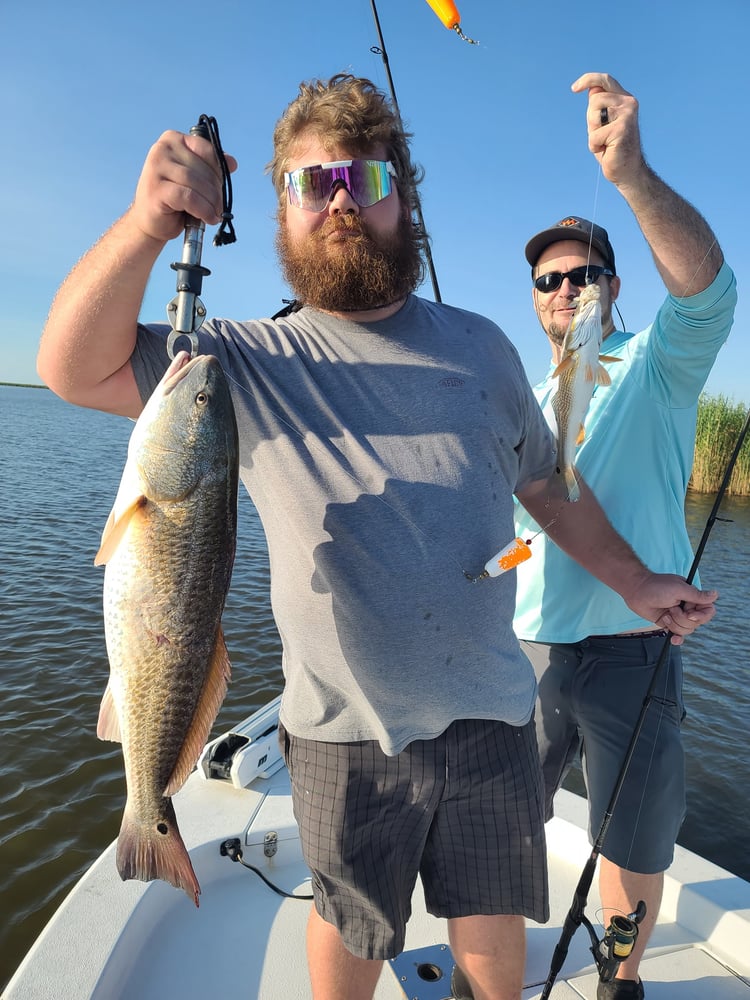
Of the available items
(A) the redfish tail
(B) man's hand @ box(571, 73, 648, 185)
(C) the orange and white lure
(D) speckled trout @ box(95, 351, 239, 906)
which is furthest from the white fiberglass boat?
(C) the orange and white lure

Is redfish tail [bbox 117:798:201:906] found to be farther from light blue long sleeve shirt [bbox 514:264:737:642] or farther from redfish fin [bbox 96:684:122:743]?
light blue long sleeve shirt [bbox 514:264:737:642]

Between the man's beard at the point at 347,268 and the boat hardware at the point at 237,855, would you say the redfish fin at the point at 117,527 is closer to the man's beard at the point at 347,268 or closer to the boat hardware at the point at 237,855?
the man's beard at the point at 347,268

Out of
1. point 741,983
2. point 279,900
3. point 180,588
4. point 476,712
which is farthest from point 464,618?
point 741,983

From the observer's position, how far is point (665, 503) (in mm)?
2971

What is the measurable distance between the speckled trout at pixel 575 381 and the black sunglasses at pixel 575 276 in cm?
75

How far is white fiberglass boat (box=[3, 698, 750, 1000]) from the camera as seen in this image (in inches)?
106

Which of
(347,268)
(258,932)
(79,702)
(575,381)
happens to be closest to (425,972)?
(258,932)

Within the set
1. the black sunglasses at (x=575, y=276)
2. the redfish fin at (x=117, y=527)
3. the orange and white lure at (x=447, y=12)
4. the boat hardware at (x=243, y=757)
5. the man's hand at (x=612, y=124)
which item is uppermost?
the orange and white lure at (x=447, y=12)

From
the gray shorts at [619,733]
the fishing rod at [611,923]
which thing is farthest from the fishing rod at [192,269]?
the gray shorts at [619,733]

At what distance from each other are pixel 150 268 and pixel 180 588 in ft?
2.89

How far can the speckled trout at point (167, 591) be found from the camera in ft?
5.83

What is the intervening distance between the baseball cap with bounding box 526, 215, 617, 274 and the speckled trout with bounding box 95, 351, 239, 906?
246 cm

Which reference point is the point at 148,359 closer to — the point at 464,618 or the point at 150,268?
the point at 150,268

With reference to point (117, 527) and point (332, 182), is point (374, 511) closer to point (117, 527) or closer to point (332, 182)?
point (117, 527)
